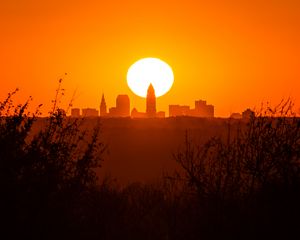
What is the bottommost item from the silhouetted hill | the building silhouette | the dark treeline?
the dark treeline

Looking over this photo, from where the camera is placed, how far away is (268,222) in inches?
493

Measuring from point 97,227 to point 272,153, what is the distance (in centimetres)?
461

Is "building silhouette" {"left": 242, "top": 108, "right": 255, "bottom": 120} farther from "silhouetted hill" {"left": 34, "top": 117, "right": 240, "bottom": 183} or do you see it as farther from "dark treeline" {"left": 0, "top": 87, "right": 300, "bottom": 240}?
"silhouetted hill" {"left": 34, "top": 117, "right": 240, "bottom": 183}

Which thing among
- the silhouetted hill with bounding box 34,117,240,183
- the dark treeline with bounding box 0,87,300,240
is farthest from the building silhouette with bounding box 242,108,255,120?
the silhouetted hill with bounding box 34,117,240,183

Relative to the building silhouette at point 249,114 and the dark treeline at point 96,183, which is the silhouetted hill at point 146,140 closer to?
the building silhouette at point 249,114

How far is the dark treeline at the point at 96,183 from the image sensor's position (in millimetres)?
9938

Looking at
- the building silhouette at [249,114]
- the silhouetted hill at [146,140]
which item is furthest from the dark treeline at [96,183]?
the silhouetted hill at [146,140]

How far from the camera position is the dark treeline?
9.94m

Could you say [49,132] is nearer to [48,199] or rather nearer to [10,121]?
[10,121]

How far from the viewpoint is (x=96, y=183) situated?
13.5 m

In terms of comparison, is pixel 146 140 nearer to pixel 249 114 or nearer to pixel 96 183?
pixel 249 114

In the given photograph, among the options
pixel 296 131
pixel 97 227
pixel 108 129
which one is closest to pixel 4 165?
pixel 97 227

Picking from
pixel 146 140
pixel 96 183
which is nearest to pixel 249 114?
pixel 96 183

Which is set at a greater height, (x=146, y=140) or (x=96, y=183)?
(x=146, y=140)
